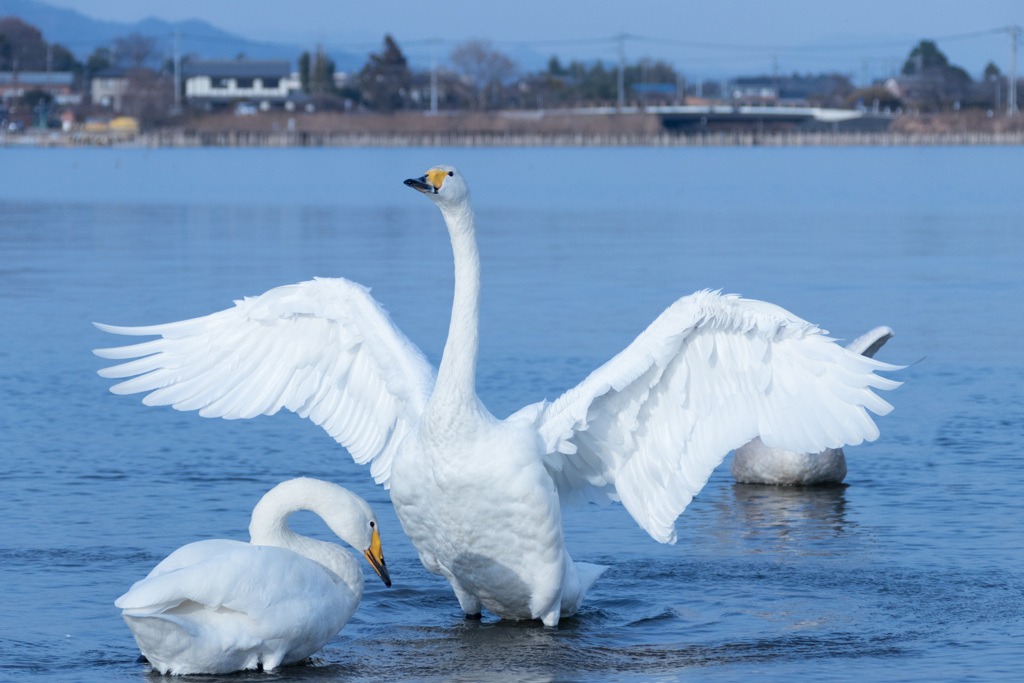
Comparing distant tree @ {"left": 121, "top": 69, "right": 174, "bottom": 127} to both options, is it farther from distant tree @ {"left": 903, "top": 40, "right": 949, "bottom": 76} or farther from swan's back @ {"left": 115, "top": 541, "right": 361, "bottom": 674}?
swan's back @ {"left": 115, "top": 541, "right": 361, "bottom": 674}

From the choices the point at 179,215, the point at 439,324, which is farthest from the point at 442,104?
the point at 439,324

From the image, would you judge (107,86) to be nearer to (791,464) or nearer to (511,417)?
(791,464)

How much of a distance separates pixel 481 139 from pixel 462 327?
126 metres

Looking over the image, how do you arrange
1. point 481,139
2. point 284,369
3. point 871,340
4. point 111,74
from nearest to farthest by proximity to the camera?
point 284,369, point 871,340, point 481,139, point 111,74

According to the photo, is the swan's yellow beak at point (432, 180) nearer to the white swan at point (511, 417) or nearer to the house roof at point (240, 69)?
the white swan at point (511, 417)

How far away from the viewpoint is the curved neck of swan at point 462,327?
23.1ft

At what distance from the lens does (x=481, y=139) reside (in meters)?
132

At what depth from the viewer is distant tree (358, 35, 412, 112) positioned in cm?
15250

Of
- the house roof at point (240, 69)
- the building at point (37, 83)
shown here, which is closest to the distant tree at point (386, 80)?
the house roof at point (240, 69)

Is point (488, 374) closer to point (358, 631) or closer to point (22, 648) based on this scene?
point (358, 631)

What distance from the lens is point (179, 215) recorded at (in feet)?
124

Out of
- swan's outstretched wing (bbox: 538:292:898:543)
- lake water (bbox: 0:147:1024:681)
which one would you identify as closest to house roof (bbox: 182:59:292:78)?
lake water (bbox: 0:147:1024:681)

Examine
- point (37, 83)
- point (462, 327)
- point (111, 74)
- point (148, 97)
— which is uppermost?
point (111, 74)

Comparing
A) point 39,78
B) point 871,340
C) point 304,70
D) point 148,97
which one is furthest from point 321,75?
point 871,340
